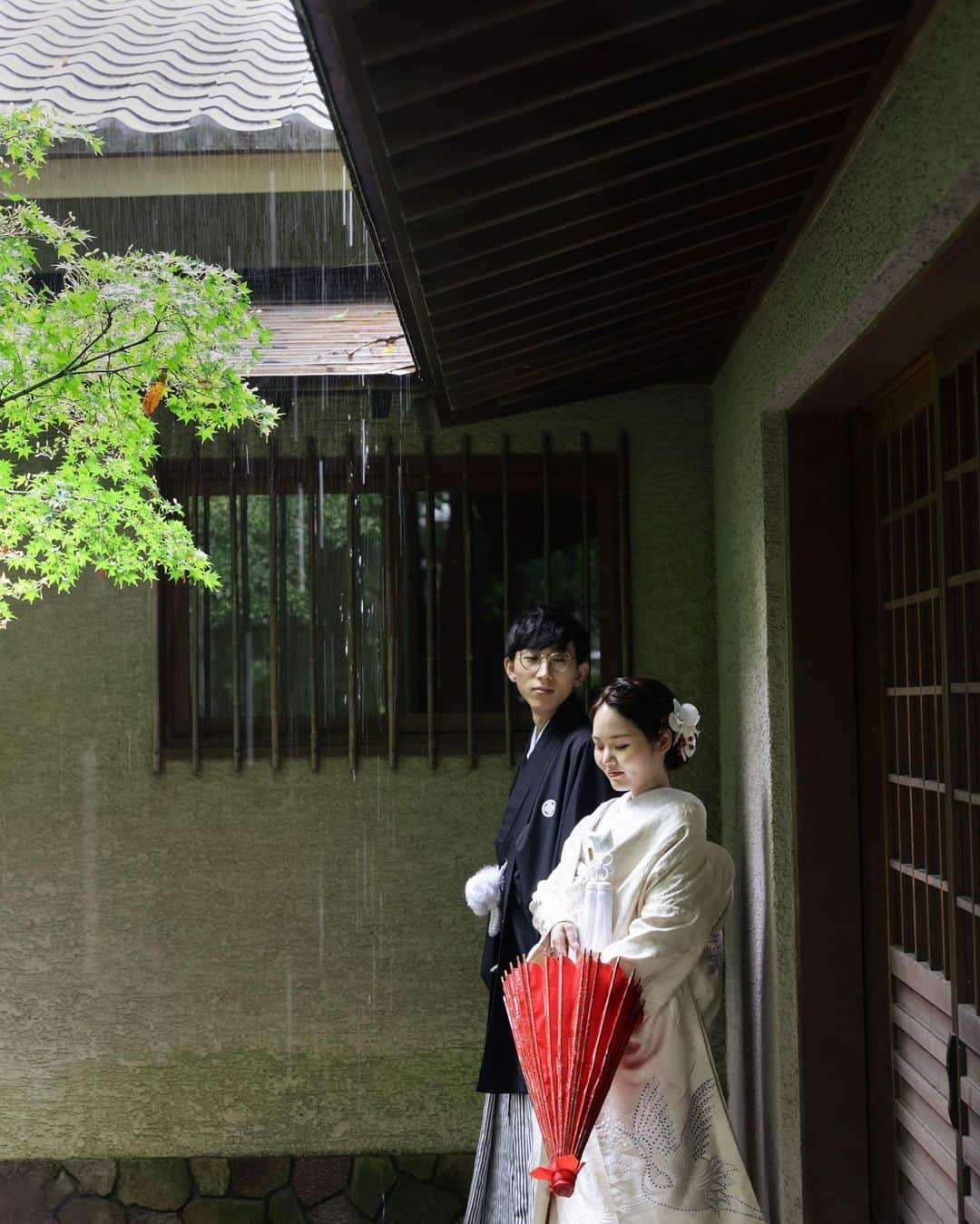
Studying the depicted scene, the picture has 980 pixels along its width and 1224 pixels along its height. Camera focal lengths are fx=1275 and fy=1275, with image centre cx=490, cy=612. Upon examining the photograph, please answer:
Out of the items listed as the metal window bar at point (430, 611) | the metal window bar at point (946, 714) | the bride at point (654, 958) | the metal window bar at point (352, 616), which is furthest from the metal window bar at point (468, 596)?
the metal window bar at point (946, 714)

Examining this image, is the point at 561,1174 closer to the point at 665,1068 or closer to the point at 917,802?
the point at 665,1068

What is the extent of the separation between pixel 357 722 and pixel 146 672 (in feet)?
2.82

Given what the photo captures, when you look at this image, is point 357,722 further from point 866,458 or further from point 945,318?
point 945,318

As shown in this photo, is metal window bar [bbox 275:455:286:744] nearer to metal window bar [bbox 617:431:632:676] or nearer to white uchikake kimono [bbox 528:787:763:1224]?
metal window bar [bbox 617:431:632:676]

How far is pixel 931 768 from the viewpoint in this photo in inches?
125

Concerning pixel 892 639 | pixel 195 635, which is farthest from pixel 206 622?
pixel 892 639

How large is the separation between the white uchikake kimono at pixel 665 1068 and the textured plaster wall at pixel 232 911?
146cm

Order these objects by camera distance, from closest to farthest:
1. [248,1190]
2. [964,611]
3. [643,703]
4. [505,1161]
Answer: [964,611] < [643,703] < [505,1161] < [248,1190]

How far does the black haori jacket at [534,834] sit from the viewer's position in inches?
160

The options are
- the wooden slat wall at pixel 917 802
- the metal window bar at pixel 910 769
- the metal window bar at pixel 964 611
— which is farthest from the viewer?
the metal window bar at pixel 910 769

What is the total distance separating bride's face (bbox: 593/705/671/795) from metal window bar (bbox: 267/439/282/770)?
5.65 feet

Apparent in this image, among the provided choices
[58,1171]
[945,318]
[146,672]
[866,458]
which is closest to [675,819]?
[866,458]

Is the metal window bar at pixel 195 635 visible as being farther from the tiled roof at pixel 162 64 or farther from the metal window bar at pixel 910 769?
the metal window bar at pixel 910 769

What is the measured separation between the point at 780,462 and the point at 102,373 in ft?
7.19
